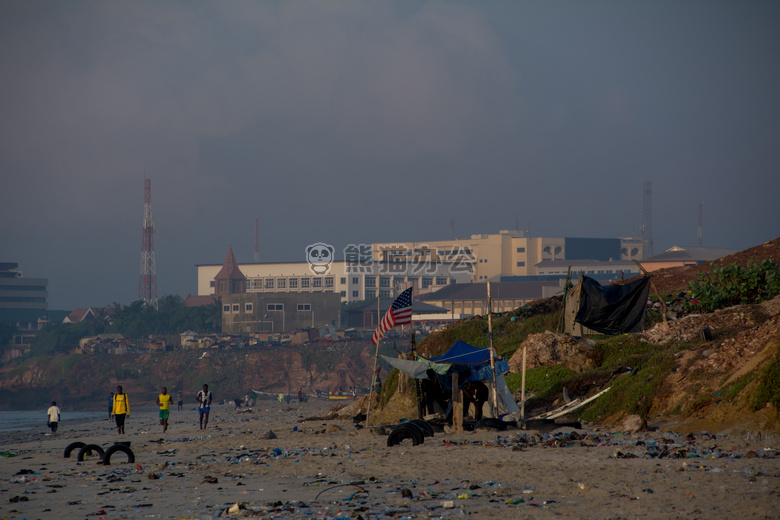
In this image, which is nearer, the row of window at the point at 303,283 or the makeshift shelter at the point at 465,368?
the makeshift shelter at the point at 465,368

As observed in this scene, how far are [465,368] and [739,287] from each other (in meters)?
11.8

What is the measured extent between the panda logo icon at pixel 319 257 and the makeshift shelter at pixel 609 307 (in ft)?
304

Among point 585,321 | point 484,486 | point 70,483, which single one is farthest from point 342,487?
point 585,321

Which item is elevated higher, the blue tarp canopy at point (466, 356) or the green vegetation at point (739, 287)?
the green vegetation at point (739, 287)

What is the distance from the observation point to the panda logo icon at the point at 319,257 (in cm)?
11650

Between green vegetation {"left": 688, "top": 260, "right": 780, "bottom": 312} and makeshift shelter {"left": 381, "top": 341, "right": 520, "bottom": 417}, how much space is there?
33.3 ft

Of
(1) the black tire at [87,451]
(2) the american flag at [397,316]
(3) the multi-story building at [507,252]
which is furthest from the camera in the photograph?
(3) the multi-story building at [507,252]

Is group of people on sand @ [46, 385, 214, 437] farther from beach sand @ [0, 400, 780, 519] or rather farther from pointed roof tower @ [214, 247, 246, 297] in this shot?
pointed roof tower @ [214, 247, 246, 297]

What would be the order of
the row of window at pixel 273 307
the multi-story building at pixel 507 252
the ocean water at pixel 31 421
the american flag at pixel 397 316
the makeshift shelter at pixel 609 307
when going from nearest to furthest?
the american flag at pixel 397 316 < the makeshift shelter at pixel 609 307 < the ocean water at pixel 31 421 < the row of window at pixel 273 307 < the multi-story building at pixel 507 252

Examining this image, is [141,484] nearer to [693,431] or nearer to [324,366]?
[693,431]

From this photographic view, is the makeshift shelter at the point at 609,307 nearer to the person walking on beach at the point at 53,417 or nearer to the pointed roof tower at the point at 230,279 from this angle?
the person walking on beach at the point at 53,417

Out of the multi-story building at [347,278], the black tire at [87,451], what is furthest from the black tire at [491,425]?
the multi-story building at [347,278]

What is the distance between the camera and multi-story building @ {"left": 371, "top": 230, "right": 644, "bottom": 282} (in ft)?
449

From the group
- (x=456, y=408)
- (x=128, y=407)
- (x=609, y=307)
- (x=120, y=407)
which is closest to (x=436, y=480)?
(x=456, y=408)
